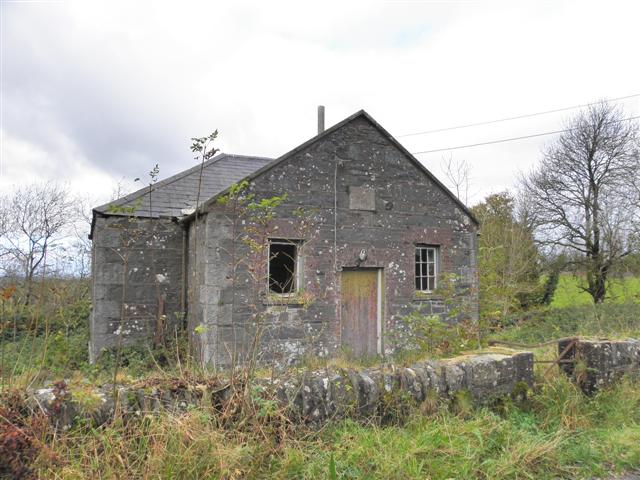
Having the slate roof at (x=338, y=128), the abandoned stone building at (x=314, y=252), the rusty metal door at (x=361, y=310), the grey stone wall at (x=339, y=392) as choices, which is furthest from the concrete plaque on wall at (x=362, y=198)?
the grey stone wall at (x=339, y=392)

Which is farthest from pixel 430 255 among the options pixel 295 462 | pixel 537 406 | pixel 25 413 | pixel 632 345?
pixel 25 413

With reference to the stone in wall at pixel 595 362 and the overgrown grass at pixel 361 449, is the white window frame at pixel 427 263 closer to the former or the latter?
the stone in wall at pixel 595 362

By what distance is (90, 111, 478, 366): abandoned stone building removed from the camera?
349 inches

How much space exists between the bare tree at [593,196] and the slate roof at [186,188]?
46.9 feet

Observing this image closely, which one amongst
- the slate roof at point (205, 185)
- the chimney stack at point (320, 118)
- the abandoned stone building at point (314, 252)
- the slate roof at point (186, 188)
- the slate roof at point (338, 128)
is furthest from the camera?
the chimney stack at point (320, 118)

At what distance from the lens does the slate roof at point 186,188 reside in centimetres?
1025

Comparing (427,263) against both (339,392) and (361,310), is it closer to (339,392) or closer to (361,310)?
(361,310)

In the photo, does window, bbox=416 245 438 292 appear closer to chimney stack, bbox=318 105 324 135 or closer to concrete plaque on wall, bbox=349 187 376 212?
concrete plaque on wall, bbox=349 187 376 212

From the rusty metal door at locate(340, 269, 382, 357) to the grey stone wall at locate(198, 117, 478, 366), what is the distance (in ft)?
0.76

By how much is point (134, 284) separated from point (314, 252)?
4122mm

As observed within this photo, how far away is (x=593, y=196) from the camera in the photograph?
19.8m

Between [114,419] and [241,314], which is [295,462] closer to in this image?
[114,419]

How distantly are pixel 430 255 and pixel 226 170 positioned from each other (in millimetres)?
6120

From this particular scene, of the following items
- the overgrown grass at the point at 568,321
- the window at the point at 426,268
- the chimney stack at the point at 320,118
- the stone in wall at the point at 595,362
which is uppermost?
the chimney stack at the point at 320,118
